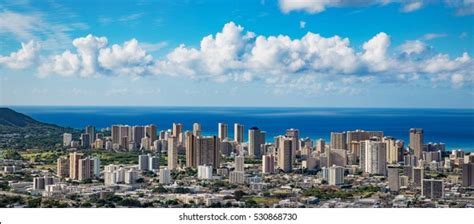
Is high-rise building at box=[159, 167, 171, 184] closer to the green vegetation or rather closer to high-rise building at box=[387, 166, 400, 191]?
the green vegetation

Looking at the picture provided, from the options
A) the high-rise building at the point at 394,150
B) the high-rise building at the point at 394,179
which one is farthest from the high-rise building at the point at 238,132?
the high-rise building at the point at 394,179

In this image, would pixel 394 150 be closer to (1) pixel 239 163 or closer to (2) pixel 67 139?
(1) pixel 239 163

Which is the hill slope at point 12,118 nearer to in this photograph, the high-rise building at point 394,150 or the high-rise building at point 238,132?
the high-rise building at point 238,132

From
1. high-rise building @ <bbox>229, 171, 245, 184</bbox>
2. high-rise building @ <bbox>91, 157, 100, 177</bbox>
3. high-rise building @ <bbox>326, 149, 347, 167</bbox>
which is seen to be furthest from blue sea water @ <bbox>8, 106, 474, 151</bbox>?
high-rise building @ <bbox>229, 171, 245, 184</bbox>

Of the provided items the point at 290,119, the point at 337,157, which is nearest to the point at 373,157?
the point at 337,157

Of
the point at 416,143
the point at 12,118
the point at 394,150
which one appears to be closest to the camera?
the point at 394,150

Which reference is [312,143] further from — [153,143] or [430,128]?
[430,128]
